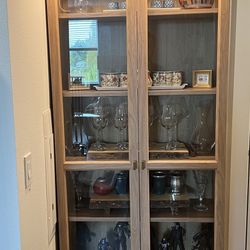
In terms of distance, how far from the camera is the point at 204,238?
2.22 meters

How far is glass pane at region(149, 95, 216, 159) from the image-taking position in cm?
210

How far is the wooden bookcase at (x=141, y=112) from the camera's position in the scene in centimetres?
199

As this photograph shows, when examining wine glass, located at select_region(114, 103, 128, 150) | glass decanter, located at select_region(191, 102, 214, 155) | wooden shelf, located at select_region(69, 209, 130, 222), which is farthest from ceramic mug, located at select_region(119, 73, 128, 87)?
wooden shelf, located at select_region(69, 209, 130, 222)

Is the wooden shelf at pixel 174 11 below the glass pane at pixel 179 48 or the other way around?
the other way around

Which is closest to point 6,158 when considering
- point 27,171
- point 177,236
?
point 27,171

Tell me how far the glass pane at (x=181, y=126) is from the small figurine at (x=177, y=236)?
45 centimetres

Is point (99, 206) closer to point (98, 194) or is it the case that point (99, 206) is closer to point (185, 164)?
point (98, 194)

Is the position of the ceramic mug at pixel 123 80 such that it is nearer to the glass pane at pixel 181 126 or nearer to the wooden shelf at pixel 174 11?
the glass pane at pixel 181 126

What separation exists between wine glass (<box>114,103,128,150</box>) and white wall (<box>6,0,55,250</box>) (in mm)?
418

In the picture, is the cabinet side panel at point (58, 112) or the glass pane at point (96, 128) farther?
the glass pane at point (96, 128)

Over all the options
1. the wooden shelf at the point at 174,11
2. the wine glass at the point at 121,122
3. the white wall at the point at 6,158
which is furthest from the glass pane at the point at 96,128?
the white wall at the point at 6,158

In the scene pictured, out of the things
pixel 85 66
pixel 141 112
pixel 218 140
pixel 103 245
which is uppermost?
pixel 85 66

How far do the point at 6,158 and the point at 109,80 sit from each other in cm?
91

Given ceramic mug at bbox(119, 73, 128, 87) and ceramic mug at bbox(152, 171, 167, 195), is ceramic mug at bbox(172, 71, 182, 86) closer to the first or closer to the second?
ceramic mug at bbox(119, 73, 128, 87)
